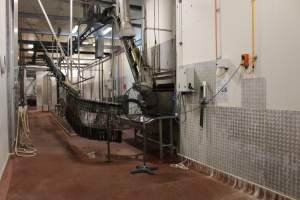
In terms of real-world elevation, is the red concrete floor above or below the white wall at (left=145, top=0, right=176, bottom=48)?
below

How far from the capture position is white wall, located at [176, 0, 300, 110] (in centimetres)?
239

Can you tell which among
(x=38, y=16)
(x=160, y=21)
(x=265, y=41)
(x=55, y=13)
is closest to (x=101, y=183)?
(x=265, y=41)

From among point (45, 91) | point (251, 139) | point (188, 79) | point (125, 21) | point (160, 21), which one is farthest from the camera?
point (45, 91)

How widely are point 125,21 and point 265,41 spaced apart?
118 inches

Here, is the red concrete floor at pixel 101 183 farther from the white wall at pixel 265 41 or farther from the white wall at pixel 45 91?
the white wall at pixel 45 91

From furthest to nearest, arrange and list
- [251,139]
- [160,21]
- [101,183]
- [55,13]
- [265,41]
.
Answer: [55,13], [160,21], [101,183], [251,139], [265,41]

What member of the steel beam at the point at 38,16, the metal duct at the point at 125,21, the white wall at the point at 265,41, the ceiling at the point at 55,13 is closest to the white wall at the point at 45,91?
the ceiling at the point at 55,13

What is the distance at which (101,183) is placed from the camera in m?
3.26

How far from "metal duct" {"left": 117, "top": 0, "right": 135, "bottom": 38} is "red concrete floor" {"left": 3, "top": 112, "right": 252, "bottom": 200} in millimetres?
2399

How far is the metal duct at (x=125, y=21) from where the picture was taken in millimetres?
4902

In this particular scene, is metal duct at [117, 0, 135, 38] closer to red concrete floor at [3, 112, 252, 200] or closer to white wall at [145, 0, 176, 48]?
white wall at [145, 0, 176, 48]

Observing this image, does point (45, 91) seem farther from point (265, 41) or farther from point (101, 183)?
point (265, 41)

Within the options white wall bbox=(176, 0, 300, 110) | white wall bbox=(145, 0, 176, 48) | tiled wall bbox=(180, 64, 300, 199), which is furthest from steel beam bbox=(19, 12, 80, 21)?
tiled wall bbox=(180, 64, 300, 199)

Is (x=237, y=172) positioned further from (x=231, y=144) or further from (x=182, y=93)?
(x=182, y=93)
